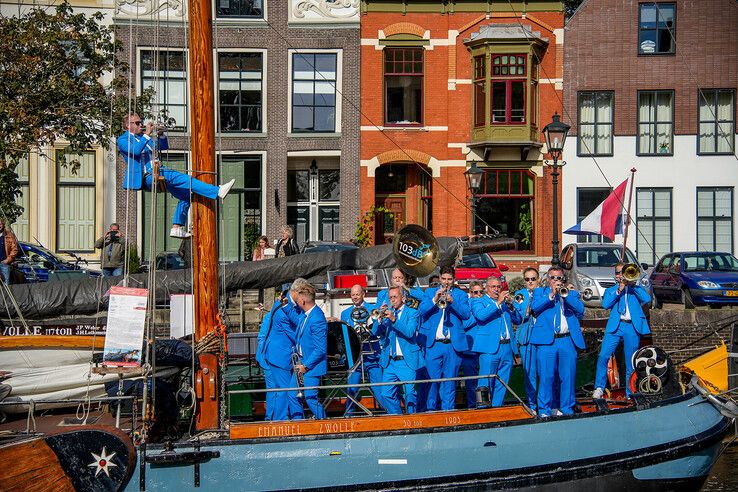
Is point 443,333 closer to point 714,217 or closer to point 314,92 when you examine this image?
point 314,92

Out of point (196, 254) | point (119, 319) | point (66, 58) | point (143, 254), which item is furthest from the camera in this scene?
point (143, 254)

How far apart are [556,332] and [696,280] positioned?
412 inches

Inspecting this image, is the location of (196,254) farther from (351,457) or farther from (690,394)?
(690,394)

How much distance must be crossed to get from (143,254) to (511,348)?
16.6m

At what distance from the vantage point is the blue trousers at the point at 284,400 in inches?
386

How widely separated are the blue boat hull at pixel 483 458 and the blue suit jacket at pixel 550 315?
176 centimetres

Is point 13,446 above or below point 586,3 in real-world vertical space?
below

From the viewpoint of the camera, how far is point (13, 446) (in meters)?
8.30

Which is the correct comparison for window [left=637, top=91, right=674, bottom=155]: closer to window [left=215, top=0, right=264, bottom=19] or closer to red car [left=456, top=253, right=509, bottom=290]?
red car [left=456, top=253, right=509, bottom=290]

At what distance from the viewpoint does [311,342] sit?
9.95 meters

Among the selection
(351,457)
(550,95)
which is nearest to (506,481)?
(351,457)

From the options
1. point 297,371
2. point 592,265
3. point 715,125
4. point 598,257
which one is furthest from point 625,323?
point 715,125

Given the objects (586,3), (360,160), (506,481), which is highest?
(586,3)

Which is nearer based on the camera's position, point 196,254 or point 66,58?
point 196,254
